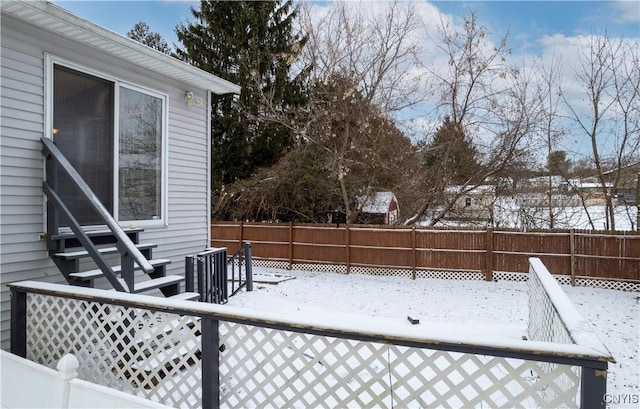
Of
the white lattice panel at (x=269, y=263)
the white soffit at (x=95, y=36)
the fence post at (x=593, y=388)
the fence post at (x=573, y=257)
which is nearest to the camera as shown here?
the fence post at (x=593, y=388)

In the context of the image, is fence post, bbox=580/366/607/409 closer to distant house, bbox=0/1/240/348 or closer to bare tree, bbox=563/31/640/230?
distant house, bbox=0/1/240/348

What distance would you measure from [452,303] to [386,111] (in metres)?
6.98

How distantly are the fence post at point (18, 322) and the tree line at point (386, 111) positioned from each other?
9.24 meters

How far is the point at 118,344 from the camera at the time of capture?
3.10 meters

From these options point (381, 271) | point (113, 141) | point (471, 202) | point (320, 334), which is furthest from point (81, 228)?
point (471, 202)

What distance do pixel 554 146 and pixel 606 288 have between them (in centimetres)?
435

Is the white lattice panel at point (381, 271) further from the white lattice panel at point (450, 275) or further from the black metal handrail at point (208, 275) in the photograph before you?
the black metal handrail at point (208, 275)

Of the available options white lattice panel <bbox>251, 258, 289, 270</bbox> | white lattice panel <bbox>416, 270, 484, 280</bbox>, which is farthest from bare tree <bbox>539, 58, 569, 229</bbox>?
white lattice panel <bbox>251, 258, 289, 270</bbox>

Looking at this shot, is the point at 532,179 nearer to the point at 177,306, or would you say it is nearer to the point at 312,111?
the point at 312,111

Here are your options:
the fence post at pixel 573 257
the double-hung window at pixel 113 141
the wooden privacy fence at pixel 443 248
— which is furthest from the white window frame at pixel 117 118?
the fence post at pixel 573 257

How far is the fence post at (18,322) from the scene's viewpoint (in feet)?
10.5

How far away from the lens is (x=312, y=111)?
13.8m

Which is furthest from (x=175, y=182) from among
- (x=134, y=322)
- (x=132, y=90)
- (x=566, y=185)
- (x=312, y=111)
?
(x=566, y=185)

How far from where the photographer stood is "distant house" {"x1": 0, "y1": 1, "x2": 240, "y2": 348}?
11.5 feet
